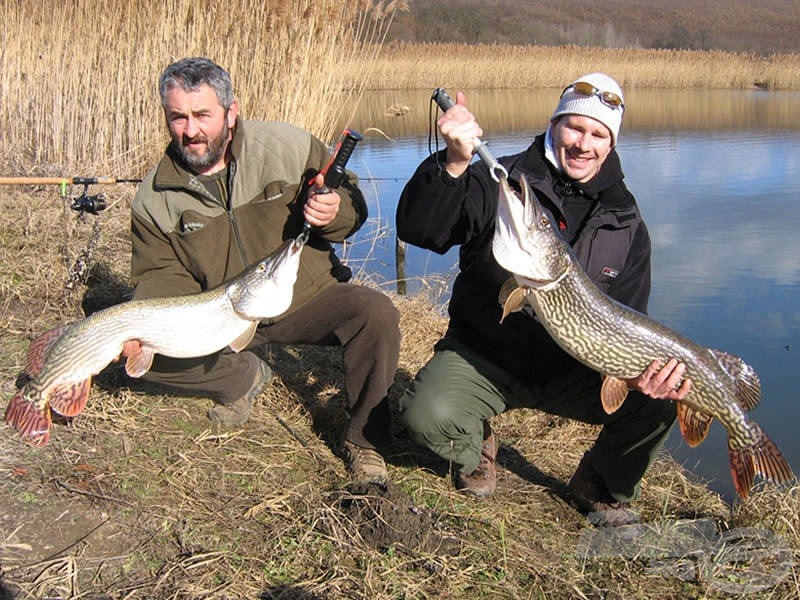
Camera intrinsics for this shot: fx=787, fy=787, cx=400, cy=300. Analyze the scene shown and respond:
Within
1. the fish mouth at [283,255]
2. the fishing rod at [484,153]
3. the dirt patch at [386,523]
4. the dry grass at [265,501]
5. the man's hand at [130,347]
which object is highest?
the fishing rod at [484,153]

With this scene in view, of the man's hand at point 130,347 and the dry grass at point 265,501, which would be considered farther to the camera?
the man's hand at point 130,347

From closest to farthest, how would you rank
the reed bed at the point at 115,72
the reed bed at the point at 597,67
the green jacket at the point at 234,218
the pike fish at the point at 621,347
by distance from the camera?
the pike fish at the point at 621,347 → the green jacket at the point at 234,218 → the reed bed at the point at 115,72 → the reed bed at the point at 597,67

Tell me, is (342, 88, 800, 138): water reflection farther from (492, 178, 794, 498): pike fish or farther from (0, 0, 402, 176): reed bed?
(492, 178, 794, 498): pike fish

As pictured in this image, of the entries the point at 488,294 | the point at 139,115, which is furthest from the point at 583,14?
the point at 488,294

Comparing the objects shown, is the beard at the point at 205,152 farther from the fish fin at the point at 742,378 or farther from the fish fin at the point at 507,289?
the fish fin at the point at 742,378

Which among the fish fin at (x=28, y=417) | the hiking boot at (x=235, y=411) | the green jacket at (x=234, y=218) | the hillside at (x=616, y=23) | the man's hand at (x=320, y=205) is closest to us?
the fish fin at (x=28, y=417)

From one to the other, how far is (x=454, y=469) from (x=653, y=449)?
0.80 m

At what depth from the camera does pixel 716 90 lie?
72.5 ft

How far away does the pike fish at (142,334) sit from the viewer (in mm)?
3004

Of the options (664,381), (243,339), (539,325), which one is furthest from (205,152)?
(664,381)

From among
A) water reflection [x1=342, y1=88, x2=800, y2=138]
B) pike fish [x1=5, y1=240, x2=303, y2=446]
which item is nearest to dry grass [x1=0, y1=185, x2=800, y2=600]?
pike fish [x1=5, y1=240, x2=303, y2=446]

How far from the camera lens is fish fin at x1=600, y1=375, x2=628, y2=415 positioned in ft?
9.48

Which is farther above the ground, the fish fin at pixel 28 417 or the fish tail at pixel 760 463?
the fish tail at pixel 760 463

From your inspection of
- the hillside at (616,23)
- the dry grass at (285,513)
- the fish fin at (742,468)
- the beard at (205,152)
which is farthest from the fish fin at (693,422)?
the hillside at (616,23)
